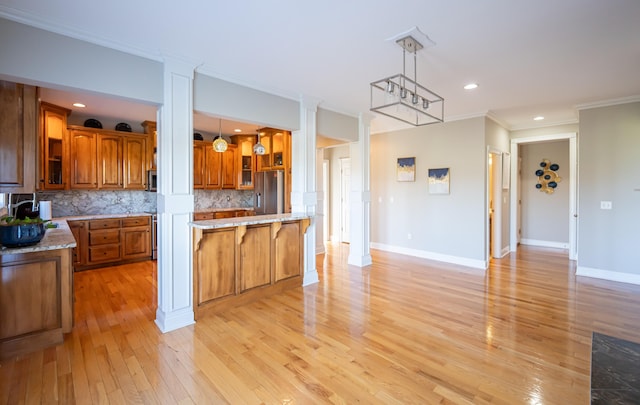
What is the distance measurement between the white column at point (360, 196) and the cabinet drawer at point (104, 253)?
4114mm

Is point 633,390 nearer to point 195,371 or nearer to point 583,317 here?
point 195,371

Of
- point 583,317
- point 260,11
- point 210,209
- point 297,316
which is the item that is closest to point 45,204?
point 210,209

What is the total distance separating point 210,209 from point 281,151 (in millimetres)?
2301

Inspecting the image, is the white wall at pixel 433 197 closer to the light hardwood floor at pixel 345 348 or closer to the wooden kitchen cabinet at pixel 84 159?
the light hardwood floor at pixel 345 348

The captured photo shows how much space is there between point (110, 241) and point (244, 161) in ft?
9.89

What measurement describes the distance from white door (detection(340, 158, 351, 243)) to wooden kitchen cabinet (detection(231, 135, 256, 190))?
221 cm

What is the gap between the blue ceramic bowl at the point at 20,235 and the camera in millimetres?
2432

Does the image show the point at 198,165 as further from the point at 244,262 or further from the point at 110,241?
the point at 244,262

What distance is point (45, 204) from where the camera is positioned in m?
4.44

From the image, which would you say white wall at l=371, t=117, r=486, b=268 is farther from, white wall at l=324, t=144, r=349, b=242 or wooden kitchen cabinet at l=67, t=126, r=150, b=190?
wooden kitchen cabinet at l=67, t=126, r=150, b=190

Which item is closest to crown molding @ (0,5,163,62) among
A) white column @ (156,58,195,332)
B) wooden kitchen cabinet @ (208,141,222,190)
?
white column @ (156,58,195,332)

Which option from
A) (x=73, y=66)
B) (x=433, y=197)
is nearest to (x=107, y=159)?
(x=73, y=66)

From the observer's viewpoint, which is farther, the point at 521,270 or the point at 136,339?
the point at 521,270

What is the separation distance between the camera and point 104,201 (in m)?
5.61
